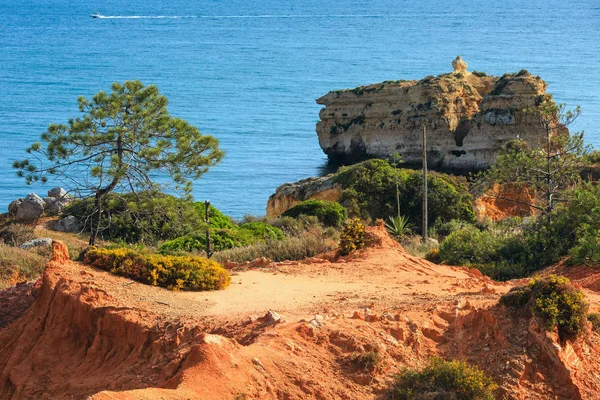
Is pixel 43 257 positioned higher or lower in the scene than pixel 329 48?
lower

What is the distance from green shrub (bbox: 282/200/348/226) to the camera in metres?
34.7

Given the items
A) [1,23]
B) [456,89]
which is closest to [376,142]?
[456,89]

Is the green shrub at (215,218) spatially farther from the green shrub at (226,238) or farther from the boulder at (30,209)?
the boulder at (30,209)

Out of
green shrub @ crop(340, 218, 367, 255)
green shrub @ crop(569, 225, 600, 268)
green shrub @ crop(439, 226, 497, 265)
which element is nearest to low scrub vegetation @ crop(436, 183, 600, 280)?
green shrub @ crop(439, 226, 497, 265)

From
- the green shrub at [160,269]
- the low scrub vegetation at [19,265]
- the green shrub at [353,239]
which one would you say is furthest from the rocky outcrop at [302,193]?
the green shrub at [160,269]

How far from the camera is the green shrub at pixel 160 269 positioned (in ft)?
Answer: 54.3

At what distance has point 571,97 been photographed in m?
96.9

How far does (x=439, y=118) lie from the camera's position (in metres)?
68.6

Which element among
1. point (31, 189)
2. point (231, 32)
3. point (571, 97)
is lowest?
point (31, 189)

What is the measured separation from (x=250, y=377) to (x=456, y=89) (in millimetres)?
60079

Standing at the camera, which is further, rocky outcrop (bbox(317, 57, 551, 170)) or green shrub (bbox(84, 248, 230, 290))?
rocky outcrop (bbox(317, 57, 551, 170))

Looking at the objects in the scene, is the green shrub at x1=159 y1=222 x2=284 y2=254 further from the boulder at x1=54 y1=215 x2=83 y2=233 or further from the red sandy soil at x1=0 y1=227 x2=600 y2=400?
the red sandy soil at x1=0 y1=227 x2=600 y2=400

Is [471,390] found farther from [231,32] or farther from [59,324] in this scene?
[231,32]

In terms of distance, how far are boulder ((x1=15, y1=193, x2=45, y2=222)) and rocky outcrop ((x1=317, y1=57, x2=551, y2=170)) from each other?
3552 centimetres
